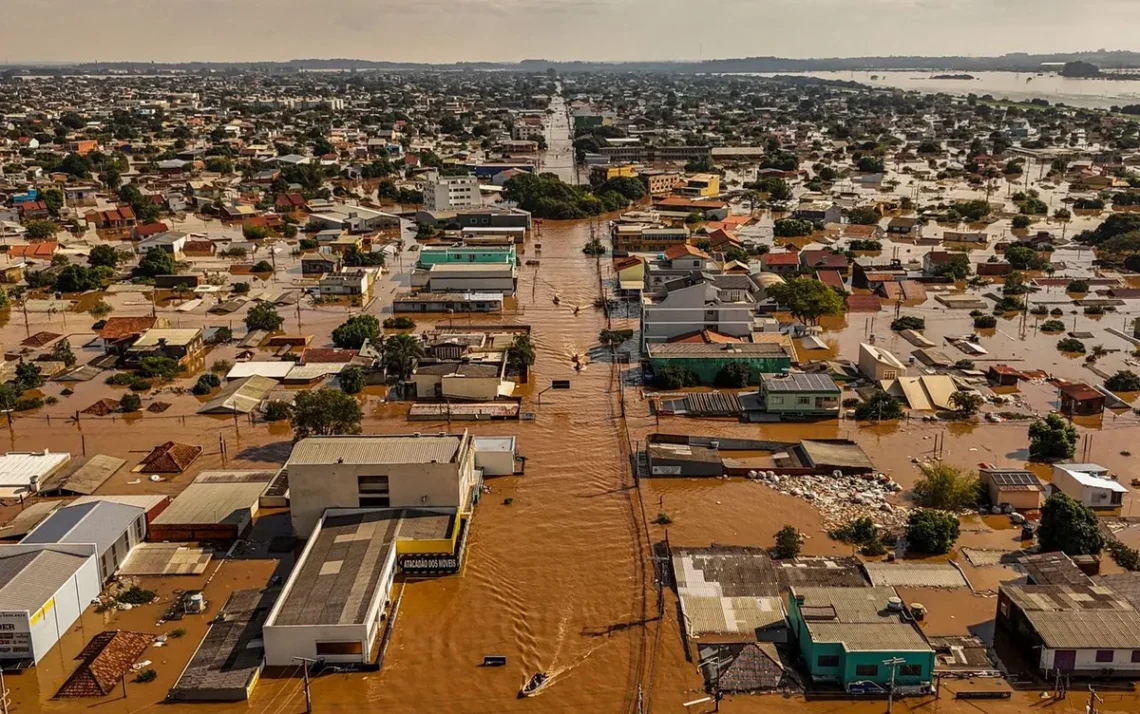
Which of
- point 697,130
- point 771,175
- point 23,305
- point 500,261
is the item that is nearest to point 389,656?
point 500,261

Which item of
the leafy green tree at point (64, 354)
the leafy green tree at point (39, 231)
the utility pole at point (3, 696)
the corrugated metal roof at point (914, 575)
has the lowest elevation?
the utility pole at point (3, 696)

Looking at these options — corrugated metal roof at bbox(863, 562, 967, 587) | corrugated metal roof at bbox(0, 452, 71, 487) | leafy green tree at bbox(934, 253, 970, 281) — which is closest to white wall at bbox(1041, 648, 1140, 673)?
corrugated metal roof at bbox(863, 562, 967, 587)

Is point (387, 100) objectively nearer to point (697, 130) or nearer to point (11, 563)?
point (697, 130)

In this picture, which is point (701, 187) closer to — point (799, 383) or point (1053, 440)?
point (799, 383)

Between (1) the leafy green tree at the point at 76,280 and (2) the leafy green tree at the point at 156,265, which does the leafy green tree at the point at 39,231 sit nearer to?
(2) the leafy green tree at the point at 156,265

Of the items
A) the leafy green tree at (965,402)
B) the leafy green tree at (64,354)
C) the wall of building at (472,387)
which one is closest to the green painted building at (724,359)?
the leafy green tree at (965,402)

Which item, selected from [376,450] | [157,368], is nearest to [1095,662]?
[376,450]
